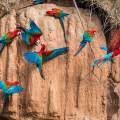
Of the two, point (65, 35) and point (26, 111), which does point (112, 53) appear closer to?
point (65, 35)

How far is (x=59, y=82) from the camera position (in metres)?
5.28

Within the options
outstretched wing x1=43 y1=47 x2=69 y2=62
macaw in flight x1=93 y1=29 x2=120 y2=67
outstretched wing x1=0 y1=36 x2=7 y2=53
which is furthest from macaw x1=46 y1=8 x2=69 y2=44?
outstretched wing x1=0 y1=36 x2=7 y2=53

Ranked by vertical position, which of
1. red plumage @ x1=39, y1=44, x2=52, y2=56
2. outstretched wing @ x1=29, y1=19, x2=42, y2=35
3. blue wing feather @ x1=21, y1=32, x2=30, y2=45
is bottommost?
red plumage @ x1=39, y1=44, x2=52, y2=56

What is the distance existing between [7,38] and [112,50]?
4.09 feet

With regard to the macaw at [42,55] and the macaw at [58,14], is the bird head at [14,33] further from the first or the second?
the macaw at [58,14]

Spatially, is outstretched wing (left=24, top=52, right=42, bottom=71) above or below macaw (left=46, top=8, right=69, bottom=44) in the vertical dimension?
below

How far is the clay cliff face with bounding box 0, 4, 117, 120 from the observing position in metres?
5.21

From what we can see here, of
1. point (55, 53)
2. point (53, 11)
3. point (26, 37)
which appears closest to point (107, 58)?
point (55, 53)

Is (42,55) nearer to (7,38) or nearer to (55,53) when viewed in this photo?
(55,53)

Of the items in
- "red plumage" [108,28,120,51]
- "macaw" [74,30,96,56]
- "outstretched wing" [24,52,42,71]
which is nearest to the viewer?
"outstretched wing" [24,52,42,71]

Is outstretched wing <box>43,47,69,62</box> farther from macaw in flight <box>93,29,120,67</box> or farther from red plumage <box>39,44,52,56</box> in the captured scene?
macaw in flight <box>93,29,120,67</box>

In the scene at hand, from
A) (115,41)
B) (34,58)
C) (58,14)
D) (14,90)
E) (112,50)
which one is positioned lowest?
(14,90)

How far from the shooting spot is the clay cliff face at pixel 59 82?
521cm

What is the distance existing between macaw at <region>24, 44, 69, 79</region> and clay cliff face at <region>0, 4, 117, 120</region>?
60mm
